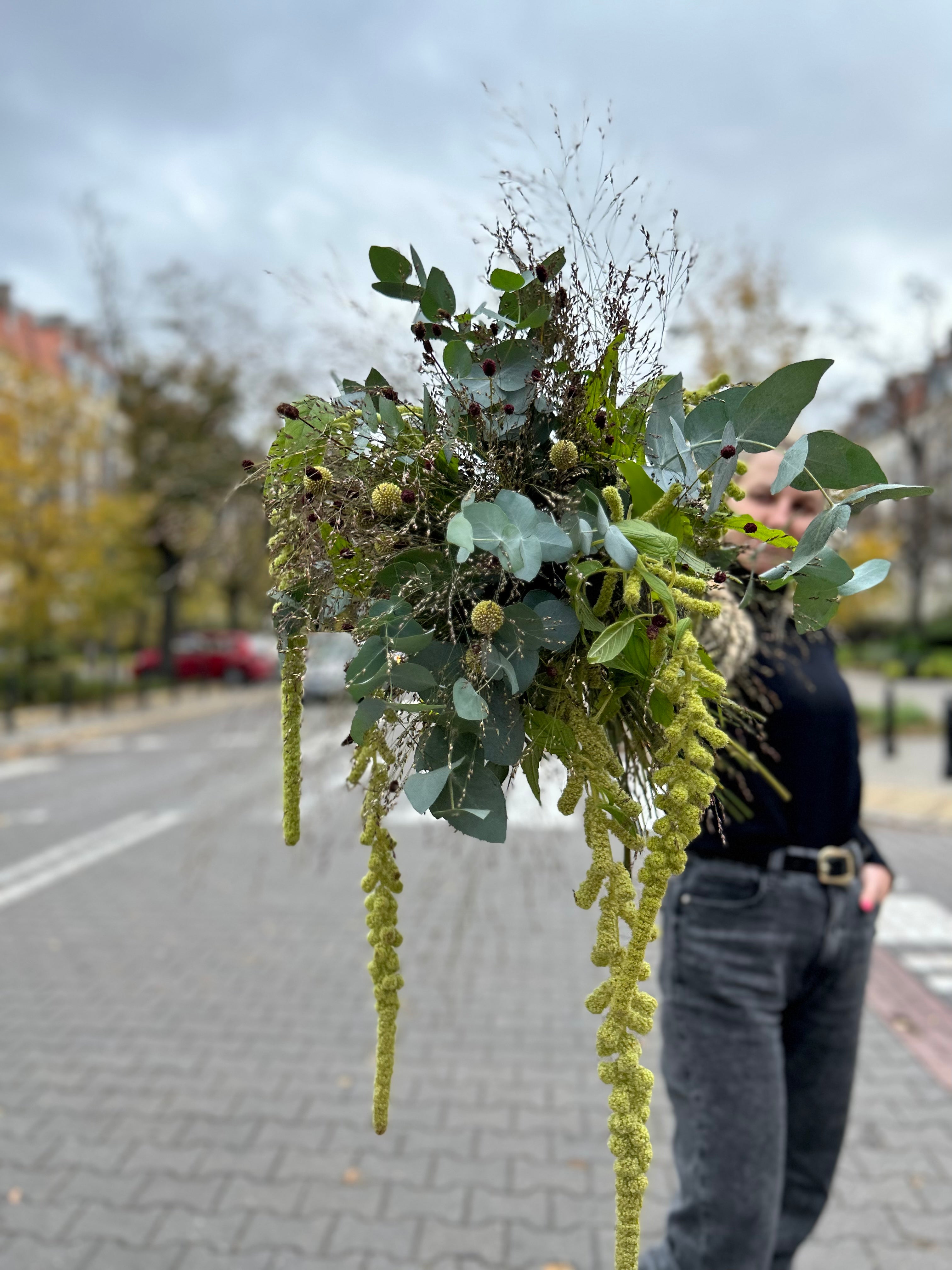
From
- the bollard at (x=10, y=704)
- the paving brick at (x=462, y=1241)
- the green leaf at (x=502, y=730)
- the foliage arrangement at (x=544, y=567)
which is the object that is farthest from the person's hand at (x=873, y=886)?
the bollard at (x=10, y=704)

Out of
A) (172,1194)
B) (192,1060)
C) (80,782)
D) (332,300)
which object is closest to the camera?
(332,300)

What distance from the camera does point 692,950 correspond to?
2084 mm

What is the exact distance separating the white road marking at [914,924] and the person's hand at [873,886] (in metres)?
3.62

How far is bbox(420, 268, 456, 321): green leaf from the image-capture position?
1.18 meters

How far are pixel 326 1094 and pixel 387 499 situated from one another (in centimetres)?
345

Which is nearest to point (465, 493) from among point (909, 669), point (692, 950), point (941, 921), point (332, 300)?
point (332, 300)

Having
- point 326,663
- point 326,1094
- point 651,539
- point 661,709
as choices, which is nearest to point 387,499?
point 651,539

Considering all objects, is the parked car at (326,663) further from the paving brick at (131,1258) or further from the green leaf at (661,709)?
the paving brick at (131,1258)

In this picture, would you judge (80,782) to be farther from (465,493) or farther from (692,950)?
(465,493)

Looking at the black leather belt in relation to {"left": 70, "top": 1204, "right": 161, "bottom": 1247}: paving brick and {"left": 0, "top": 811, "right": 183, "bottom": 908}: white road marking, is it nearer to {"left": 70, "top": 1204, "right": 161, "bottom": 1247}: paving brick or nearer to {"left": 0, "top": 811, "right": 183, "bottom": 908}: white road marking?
{"left": 70, "top": 1204, "right": 161, "bottom": 1247}: paving brick

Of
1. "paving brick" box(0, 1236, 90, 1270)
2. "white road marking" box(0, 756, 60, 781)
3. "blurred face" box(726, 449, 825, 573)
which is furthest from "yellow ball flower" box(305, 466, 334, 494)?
"white road marking" box(0, 756, 60, 781)

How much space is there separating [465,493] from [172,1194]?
300 cm

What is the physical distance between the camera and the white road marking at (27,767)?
12.7 metres

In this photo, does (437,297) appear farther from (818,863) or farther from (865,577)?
(818,863)
